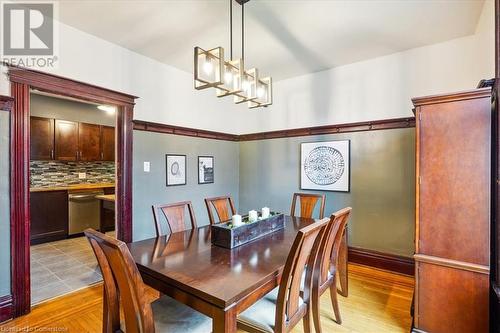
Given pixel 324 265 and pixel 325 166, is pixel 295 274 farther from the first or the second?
pixel 325 166

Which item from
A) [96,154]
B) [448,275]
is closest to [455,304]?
[448,275]

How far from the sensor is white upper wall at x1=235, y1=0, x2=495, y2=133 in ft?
9.11

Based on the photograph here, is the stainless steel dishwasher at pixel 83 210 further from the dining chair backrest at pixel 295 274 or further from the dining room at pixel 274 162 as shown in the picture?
the dining chair backrest at pixel 295 274

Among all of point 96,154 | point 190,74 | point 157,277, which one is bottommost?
point 157,277

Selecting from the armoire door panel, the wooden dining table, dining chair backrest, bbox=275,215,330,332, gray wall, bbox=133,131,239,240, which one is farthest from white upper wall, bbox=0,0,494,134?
dining chair backrest, bbox=275,215,330,332

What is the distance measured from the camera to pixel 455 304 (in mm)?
1797

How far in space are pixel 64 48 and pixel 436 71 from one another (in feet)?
13.4

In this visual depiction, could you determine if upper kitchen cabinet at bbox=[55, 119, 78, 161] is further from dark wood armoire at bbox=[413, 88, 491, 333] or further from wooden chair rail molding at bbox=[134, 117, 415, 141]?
dark wood armoire at bbox=[413, 88, 491, 333]

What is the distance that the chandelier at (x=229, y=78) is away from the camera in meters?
1.88

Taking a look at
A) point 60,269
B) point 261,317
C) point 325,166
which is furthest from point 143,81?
point 261,317

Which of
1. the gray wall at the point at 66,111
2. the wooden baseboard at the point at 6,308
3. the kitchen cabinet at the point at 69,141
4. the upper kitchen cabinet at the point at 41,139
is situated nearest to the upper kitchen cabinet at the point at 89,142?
the kitchen cabinet at the point at 69,141

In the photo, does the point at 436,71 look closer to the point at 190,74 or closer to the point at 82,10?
the point at 190,74

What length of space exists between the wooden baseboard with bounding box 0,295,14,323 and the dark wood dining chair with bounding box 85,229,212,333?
54.4 inches

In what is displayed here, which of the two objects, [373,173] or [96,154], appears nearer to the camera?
[373,173]
